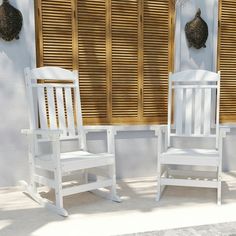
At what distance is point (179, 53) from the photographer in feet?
11.2

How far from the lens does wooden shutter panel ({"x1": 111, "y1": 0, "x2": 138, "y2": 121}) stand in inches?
127

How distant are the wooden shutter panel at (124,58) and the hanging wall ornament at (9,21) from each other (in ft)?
2.97

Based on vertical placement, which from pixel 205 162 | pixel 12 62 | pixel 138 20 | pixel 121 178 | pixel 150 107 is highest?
pixel 138 20

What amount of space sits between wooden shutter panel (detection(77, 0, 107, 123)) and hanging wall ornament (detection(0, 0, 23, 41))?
1.88 feet

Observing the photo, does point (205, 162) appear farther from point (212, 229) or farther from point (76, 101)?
point (76, 101)

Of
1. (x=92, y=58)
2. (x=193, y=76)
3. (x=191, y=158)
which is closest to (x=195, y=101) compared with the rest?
(x=193, y=76)

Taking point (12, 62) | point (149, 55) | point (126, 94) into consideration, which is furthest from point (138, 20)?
point (12, 62)

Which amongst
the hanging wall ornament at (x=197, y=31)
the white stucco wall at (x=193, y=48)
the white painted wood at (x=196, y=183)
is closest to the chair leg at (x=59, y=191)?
the white painted wood at (x=196, y=183)

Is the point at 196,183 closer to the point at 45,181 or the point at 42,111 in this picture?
the point at 45,181

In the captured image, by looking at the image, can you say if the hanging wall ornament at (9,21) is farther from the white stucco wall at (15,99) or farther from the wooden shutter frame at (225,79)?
the wooden shutter frame at (225,79)

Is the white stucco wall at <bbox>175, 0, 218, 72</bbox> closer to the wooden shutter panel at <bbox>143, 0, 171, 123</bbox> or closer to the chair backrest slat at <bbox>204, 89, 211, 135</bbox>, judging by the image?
the wooden shutter panel at <bbox>143, 0, 171, 123</bbox>

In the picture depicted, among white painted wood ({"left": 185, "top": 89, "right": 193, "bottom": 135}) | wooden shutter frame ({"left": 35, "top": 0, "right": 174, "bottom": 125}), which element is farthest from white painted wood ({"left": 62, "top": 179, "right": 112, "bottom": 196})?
white painted wood ({"left": 185, "top": 89, "right": 193, "bottom": 135})

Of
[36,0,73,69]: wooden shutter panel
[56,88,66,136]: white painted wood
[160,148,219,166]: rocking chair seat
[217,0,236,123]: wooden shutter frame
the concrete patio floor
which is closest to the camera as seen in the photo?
the concrete patio floor

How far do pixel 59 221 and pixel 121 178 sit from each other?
→ 119cm
